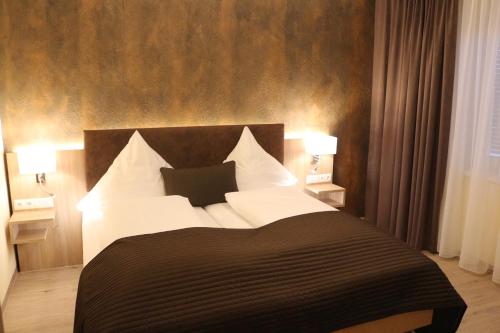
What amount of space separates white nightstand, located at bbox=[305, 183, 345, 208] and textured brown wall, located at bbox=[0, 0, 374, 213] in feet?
0.83

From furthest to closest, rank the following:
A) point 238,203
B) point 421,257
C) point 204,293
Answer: point 238,203 < point 421,257 < point 204,293

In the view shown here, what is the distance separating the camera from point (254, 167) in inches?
144

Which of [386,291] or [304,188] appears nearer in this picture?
[386,291]

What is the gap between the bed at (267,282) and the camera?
1.75m

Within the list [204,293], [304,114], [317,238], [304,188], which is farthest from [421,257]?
[304,114]

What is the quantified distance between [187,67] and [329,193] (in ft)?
6.52

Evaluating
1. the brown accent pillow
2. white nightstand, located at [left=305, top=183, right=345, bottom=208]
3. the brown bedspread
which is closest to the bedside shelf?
the brown accent pillow

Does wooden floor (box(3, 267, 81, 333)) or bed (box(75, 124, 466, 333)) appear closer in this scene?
bed (box(75, 124, 466, 333))

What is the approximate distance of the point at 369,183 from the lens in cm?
440

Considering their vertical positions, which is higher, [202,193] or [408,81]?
[408,81]

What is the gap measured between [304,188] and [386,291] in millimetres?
2082

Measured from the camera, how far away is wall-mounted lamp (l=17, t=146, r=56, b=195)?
2.99m

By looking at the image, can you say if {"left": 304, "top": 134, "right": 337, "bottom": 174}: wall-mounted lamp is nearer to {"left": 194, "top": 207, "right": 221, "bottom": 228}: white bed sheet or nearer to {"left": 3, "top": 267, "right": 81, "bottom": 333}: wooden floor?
{"left": 194, "top": 207, "right": 221, "bottom": 228}: white bed sheet

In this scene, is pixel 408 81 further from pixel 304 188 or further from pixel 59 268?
pixel 59 268
